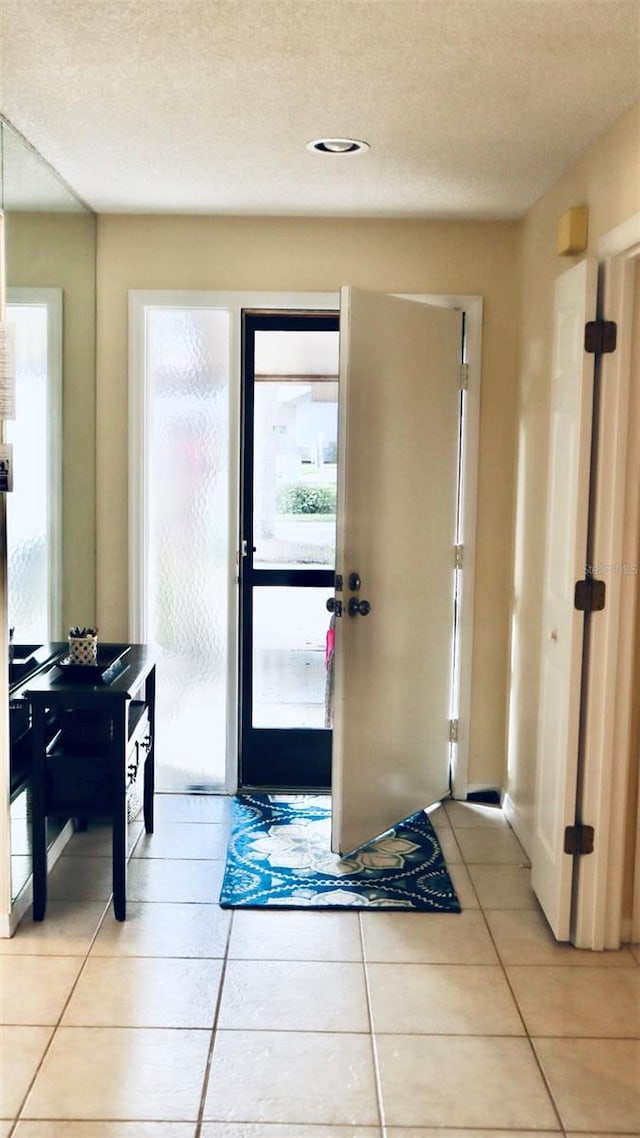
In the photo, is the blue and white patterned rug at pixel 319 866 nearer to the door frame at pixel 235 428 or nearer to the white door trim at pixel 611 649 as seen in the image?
the white door trim at pixel 611 649

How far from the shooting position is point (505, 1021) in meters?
2.78

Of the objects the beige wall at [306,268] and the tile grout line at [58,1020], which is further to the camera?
the beige wall at [306,268]

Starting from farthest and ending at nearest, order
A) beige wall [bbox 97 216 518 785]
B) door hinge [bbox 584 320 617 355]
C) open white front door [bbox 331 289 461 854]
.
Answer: beige wall [bbox 97 216 518 785]
open white front door [bbox 331 289 461 854]
door hinge [bbox 584 320 617 355]

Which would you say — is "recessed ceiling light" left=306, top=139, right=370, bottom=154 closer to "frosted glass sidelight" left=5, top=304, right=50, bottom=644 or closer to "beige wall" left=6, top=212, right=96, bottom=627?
"beige wall" left=6, top=212, right=96, bottom=627

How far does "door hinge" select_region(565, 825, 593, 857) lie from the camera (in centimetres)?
317

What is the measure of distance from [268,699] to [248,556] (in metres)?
0.66

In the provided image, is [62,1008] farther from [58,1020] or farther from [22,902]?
[22,902]

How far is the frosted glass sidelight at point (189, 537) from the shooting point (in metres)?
4.48

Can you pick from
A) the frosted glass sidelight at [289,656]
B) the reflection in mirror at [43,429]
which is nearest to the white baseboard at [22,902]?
the reflection in mirror at [43,429]

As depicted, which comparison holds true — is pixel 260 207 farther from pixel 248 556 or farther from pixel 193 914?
pixel 193 914

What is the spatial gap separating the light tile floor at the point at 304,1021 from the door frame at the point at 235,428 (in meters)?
1.17

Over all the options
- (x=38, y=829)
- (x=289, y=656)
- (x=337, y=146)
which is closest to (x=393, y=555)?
(x=289, y=656)

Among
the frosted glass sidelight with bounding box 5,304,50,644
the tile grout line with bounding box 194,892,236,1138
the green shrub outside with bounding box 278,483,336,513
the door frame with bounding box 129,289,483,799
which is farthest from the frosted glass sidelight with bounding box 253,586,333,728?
the tile grout line with bounding box 194,892,236,1138

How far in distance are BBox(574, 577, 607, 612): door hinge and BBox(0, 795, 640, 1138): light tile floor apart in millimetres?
1051
